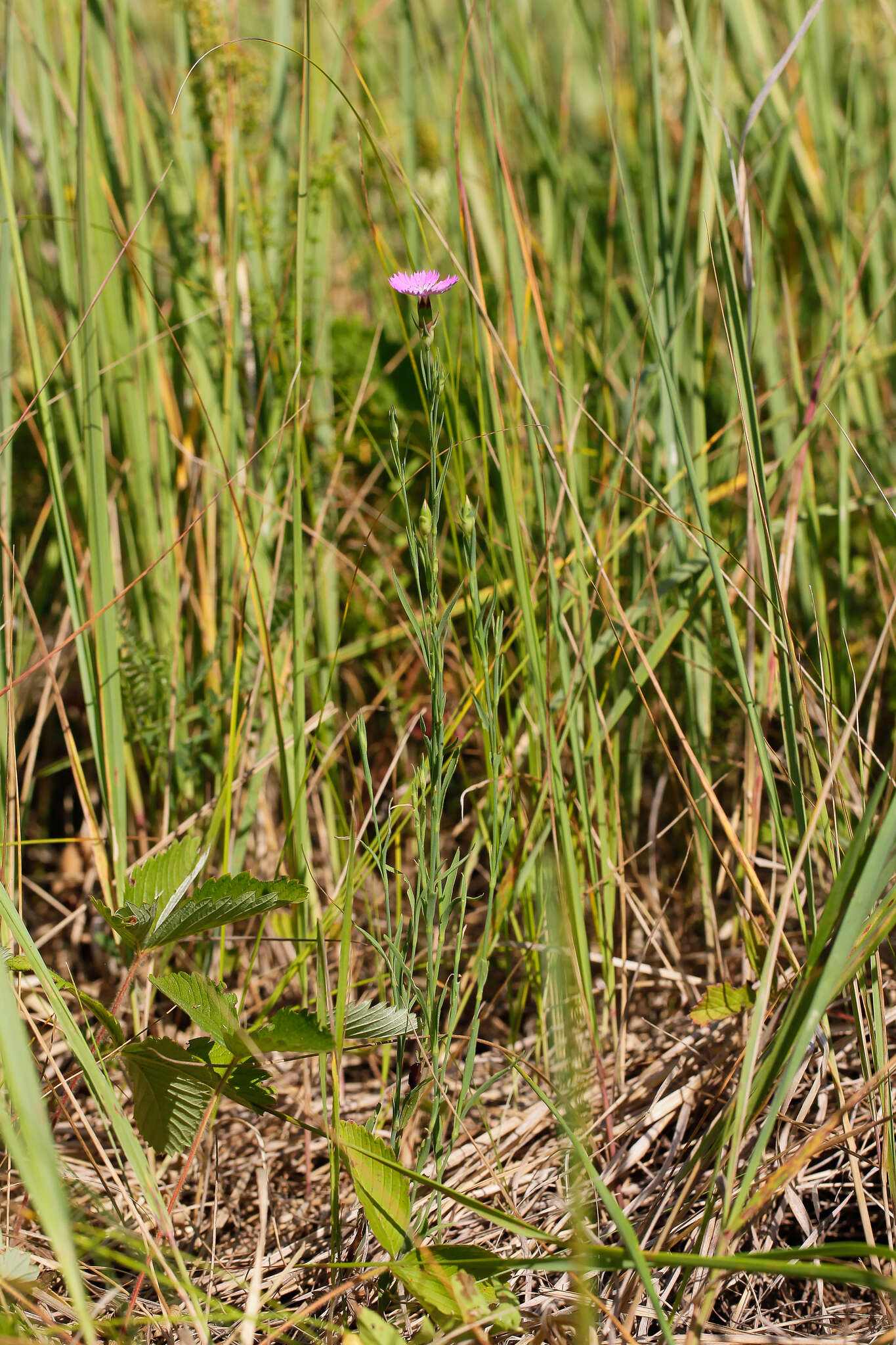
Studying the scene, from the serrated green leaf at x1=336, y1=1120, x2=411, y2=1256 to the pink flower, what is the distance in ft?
2.09

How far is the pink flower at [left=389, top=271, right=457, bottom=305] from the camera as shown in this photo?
2.25 feet

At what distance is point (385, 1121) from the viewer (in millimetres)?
951

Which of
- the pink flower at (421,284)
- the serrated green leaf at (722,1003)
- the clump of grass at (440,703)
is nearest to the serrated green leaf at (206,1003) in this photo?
the clump of grass at (440,703)

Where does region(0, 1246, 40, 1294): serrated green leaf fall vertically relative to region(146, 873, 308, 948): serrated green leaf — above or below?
below

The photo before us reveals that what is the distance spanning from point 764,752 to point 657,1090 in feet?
1.17

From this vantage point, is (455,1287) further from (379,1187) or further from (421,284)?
(421,284)

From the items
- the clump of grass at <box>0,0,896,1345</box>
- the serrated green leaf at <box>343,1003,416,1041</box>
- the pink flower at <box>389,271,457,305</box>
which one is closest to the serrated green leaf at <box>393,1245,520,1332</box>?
the clump of grass at <box>0,0,896,1345</box>

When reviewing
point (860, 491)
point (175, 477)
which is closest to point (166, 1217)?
point (175, 477)

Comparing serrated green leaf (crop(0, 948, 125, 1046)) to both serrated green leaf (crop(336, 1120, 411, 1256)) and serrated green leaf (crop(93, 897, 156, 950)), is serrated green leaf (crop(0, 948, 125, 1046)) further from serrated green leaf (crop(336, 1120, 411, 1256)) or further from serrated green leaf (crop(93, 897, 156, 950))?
serrated green leaf (crop(336, 1120, 411, 1256))

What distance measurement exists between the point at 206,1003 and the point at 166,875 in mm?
136

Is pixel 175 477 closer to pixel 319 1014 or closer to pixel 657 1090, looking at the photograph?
pixel 319 1014

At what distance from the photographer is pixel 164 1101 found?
794 millimetres

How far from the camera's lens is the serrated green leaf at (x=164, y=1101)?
0.79 metres

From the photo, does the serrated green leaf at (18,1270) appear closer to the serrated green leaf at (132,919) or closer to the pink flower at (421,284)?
the serrated green leaf at (132,919)
